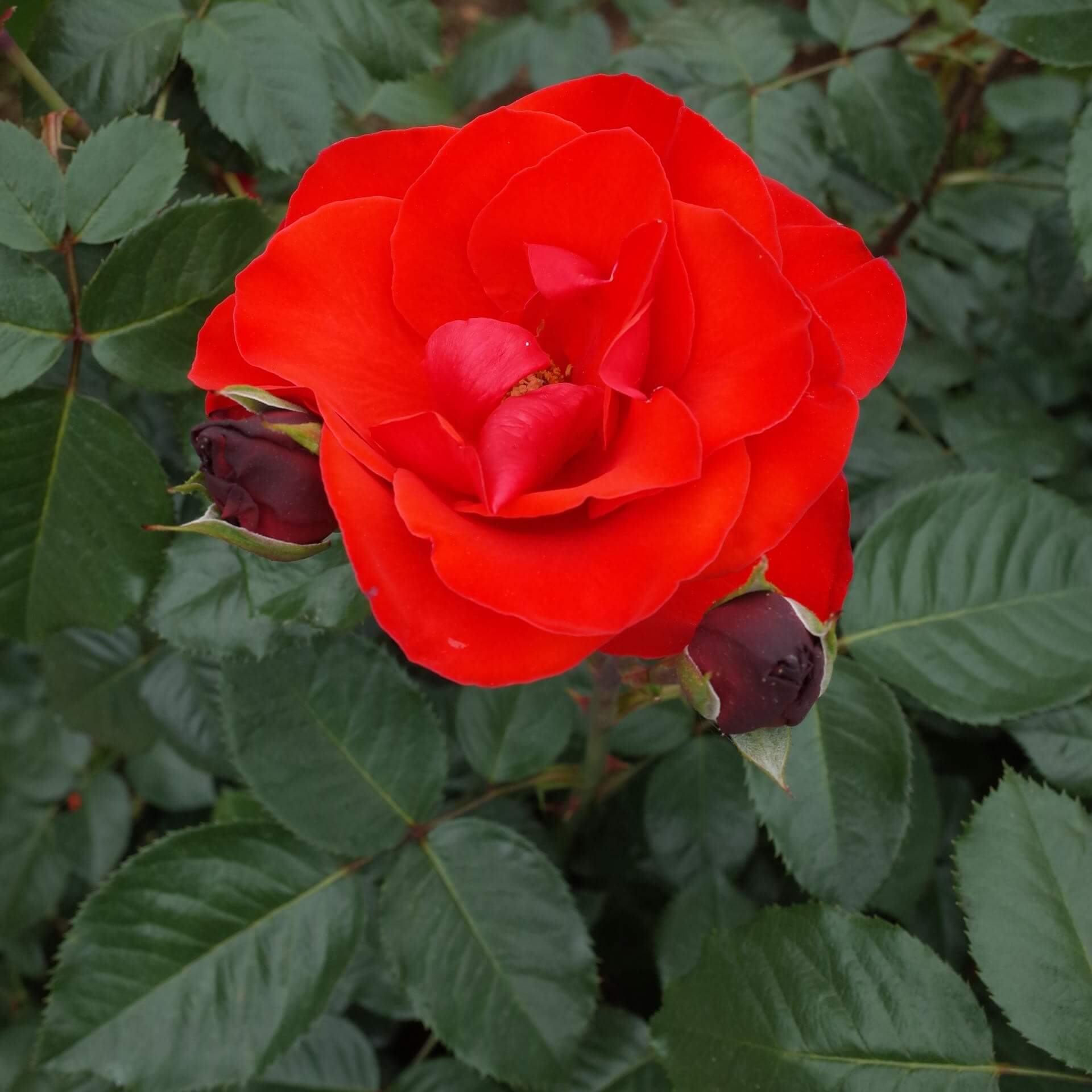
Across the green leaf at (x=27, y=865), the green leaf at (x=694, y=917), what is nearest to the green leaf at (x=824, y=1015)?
the green leaf at (x=694, y=917)

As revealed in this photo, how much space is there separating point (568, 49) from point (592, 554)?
1.36 meters

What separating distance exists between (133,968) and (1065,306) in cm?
150

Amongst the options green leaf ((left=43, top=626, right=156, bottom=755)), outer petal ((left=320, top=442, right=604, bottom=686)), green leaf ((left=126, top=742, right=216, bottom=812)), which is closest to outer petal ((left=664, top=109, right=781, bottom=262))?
outer petal ((left=320, top=442, right=604, bottom=686))

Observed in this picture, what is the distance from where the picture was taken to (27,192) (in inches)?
32.9

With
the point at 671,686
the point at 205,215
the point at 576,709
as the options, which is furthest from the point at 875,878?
the point at 205,215

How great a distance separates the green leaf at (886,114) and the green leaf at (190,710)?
1061mm

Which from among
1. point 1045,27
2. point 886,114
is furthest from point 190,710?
point 1045,27

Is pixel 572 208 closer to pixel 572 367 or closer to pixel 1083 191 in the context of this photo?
pixel 572 367

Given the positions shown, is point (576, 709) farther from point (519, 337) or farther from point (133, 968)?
point (519, 337)

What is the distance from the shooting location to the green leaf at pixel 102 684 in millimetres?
1294

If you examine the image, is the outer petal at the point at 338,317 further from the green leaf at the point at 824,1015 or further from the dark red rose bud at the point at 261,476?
the green leaf at the point at 824,1015

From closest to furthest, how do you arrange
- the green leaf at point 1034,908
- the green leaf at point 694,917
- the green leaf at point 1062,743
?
the green leaf at point 1034,908
the green leaf at point 1062,743
the green leaf at point 694,917

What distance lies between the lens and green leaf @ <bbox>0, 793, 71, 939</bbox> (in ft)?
4.85

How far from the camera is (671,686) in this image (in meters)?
0.75
